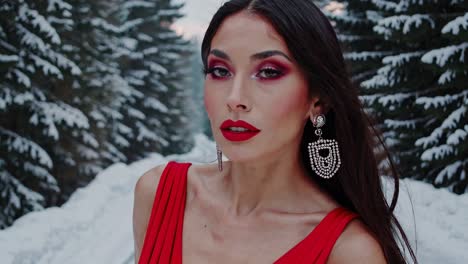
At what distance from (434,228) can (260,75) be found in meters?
4.72

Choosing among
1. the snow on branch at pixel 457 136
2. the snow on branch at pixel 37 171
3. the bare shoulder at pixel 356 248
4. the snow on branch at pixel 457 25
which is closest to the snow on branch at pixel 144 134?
the snow on branch at pixel 37 171

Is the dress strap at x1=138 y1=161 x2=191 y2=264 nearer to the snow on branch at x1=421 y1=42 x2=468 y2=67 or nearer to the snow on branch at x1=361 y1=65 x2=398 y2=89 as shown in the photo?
the snow on branch at x1=421 y1=42 x2=468 y2=67

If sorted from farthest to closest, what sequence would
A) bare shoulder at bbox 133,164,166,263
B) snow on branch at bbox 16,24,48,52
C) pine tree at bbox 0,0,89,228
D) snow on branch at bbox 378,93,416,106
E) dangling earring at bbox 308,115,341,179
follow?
snow on branch at bbox 16,24,48,52 < pine tree at bbox 0,0,89,228 < snow on branch at bbox 378,93,416,106 < bare shoulder at bbox 133,164,166,263 < dangling earring at bbox 308,115,341,179

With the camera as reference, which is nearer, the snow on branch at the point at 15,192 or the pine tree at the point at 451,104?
the pine tree at the point at 451,104

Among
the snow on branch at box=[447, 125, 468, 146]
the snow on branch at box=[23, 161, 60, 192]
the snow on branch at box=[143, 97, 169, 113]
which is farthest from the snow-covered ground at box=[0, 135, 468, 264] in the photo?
the snow on branch at box=[143, 97, 169, 113]

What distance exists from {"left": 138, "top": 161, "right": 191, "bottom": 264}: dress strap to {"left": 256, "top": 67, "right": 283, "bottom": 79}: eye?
790mm

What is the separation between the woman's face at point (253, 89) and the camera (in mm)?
1824

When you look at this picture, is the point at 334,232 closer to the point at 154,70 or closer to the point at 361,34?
the point at 361,34

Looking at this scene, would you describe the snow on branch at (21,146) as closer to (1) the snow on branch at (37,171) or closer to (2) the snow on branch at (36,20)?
(1) the snow on branch at (37,171)

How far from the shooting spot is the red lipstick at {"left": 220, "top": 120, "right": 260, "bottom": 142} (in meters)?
1.84

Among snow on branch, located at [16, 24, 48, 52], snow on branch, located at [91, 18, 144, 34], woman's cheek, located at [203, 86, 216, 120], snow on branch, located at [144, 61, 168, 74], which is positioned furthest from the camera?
snow on branch, located at [144, 61, 168, 74]

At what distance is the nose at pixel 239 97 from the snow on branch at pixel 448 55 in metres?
6.89

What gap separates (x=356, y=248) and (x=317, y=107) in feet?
1.84

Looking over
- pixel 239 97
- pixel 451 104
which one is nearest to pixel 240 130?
pixel 239 97
